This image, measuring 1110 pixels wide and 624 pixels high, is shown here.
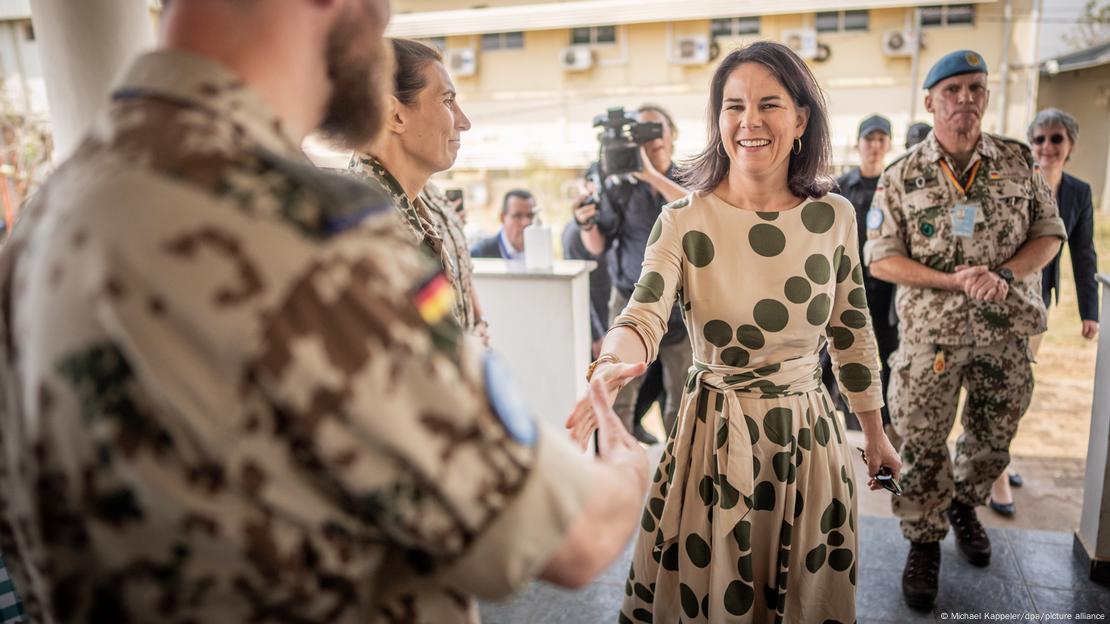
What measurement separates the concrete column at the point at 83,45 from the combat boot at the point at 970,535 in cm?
339

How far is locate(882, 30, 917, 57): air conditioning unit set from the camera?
10754 mm

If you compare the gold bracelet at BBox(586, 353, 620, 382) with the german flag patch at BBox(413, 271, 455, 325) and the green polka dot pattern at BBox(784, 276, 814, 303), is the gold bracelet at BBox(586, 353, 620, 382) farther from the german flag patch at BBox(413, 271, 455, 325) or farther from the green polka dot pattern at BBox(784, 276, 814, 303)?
the german flag patch at BBox(413, 271, 455, 325)

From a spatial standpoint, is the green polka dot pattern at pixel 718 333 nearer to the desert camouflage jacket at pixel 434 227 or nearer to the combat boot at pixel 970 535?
the desert camouflage jacket at pixel 434 227

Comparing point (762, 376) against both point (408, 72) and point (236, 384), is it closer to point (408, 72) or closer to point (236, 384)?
point (408, 72)

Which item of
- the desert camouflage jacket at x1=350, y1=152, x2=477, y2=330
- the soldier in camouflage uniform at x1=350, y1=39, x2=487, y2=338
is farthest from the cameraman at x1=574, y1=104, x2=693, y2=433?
the soldier in camouflage uniform at x1=350, y1=39, x2=487, y2=338

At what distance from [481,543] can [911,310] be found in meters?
2.43

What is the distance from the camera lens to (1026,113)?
9898 mm

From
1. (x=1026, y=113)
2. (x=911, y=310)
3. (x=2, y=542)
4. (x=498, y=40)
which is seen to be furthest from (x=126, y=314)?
(x=498, y=40)

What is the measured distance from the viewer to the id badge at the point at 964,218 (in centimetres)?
239

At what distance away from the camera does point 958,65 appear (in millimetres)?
2373

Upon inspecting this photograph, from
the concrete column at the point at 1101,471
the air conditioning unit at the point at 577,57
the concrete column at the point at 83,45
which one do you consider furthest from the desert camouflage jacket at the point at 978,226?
the air conditioning unit at the point at 577,57

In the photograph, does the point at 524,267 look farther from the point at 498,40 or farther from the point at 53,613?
the point at 498,40

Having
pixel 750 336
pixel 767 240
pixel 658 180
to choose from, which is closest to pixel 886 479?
pixel 750 336

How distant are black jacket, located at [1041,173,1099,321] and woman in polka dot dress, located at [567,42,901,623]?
2188mm
